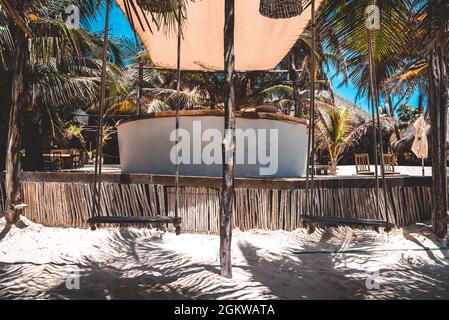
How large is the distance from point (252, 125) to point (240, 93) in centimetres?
907

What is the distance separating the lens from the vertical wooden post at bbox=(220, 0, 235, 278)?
3139 millimetres

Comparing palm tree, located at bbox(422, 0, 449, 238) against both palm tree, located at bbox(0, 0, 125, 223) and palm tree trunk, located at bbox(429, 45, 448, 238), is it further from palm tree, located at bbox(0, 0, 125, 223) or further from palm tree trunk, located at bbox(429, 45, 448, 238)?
palm tree, located at bbox(0, 0, 125, 223)

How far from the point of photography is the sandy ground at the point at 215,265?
2916mm

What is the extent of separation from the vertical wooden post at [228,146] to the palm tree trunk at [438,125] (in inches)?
129

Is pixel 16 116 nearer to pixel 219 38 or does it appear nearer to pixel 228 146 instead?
pixel 219 38

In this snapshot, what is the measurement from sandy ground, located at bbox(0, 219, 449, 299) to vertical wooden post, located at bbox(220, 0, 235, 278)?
0.27m

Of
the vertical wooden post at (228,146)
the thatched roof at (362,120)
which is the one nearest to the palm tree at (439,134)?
the vertical wooden post at (228,146)

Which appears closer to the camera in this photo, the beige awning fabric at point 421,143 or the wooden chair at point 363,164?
the beige awning fabric at point 421,143

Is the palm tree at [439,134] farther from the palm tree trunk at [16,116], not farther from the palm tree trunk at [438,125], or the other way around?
the palm tree trunk at [16,116]

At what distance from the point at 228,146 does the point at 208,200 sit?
156 centimetres

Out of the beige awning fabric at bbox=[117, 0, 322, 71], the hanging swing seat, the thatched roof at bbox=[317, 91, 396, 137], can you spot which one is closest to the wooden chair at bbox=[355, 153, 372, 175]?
the beige awning fabric at bbox=[117, 0, 322, 71]
